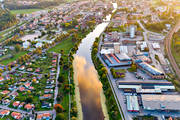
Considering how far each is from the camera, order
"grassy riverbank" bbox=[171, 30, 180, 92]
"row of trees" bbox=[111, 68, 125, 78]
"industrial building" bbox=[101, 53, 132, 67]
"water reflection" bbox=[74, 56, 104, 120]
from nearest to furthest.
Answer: "water reflection" bbox=[74, 56, 104, 120], "grassy riverbank" bbox=[171, 30, 180, 92], "row of trees" bbox=[111, 68, 125, 78], "industrial building" bbox=[101, 53, 132, 67]

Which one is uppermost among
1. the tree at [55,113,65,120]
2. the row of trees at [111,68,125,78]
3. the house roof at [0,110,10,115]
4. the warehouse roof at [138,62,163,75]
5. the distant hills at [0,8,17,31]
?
the distant hills at [0,8,17,31]

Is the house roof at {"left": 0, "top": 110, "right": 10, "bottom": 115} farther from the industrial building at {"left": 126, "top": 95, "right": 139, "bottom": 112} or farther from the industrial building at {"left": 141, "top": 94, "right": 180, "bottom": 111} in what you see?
the industrial building at {"left": 141, "top": 94, "right": 180, "bottom": 111}

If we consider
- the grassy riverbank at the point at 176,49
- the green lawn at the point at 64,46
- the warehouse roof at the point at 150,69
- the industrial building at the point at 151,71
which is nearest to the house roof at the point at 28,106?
the green lawn at the point at 64,46

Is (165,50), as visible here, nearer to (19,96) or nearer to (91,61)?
(91,61)

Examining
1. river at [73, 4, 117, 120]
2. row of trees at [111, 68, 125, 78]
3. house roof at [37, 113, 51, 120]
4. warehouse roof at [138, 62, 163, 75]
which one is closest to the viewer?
house roof at [37, 113, 51, 120]

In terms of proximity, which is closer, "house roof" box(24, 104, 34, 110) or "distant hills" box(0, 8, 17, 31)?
"house roof" box(24, 104, 34, 110)

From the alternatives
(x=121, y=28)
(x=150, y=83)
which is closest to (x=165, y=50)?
(x=150, y=83)

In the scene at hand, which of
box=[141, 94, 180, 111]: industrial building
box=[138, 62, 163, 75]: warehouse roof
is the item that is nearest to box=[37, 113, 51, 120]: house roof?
box=[141, 94, 180, 111]: industrial building
